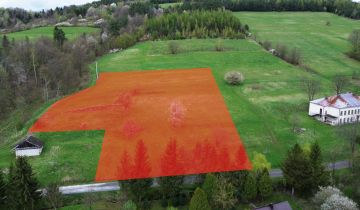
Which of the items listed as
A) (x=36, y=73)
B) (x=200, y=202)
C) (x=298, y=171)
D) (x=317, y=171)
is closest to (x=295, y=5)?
(x=36, y=73)

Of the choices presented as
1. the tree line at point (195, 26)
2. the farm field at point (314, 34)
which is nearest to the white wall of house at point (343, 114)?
the farm field at point (314, 34)

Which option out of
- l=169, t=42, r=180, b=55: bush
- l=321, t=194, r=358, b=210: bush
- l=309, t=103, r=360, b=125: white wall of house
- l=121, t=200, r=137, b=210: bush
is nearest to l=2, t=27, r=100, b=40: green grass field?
l=169, t=42, r=180, b=55: bush

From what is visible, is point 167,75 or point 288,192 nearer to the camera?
point 288,192

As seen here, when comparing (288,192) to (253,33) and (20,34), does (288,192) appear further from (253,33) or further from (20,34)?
(20,34)

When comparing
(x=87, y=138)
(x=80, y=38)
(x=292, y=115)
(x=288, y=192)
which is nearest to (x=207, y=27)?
(x=80, y=38)

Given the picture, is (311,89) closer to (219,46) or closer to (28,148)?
(219,46)

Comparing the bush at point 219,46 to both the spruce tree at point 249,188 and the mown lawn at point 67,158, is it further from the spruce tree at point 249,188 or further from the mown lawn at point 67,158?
the spruce tree at point 249,188
